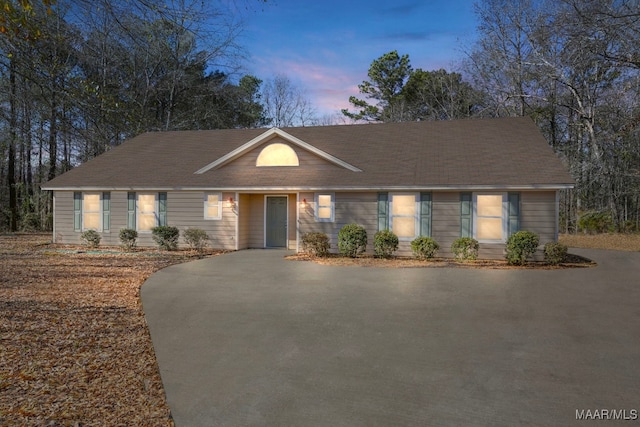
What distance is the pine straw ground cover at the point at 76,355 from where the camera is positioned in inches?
138

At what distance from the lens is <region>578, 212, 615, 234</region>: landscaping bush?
910 inches

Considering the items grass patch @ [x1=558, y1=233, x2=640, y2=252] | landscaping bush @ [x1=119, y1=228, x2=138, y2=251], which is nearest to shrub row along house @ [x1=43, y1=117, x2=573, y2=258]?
landscaping bush @ [x1=119, y1=228, x2=138, y2=251]

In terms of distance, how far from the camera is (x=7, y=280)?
29.5 feet

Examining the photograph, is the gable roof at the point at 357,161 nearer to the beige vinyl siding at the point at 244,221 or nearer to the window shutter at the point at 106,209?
the window shutter at the point at 106,209

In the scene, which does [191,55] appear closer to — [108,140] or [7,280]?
[108,140]

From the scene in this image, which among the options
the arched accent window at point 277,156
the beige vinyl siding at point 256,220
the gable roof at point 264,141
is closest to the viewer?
the gable roof at point 264,141

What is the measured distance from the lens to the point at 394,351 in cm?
493

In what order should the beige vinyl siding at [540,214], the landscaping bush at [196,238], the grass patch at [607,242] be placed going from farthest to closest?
the grass patch at [607,242]
the landscaping bush at [196,238]
the beige vinyl siding at [540,214]

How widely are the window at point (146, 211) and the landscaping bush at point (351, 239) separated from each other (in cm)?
761

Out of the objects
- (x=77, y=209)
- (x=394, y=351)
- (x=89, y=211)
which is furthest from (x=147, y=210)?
(x=394, y=351)

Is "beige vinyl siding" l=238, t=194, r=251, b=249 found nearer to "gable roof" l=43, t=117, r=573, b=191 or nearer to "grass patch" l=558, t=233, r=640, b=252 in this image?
"gable roof" l=43, t=117, r=573, b=191

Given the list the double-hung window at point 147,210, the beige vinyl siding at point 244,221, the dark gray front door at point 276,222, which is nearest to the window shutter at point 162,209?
the double-hung window at point 147,210

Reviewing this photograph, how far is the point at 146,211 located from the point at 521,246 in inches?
521

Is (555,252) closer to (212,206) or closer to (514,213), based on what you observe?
(514,213)
